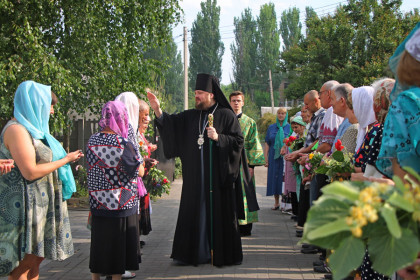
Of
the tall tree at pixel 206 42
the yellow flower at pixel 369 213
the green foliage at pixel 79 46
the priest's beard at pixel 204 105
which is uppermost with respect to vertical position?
the tall tree at pixel 206 42

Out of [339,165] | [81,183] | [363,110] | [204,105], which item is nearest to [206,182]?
[204,105]

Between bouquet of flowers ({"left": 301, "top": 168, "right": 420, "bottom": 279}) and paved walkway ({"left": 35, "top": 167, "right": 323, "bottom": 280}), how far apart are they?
4391 millimetres

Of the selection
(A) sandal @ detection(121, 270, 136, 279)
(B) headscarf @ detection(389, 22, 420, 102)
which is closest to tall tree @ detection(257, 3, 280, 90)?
(A) sandal @ detection(121, 270, 136, 279)

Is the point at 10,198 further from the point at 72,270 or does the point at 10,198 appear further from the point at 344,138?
the point at 344,138

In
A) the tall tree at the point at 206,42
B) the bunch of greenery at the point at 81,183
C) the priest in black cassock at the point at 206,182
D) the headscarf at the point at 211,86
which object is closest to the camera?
the priest in black cassock at the point at 206,182

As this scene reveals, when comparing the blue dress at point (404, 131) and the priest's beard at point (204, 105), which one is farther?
the priest's beard at point (204, 105)

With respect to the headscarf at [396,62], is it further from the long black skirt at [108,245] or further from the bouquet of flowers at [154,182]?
the bouquet of flowers at [154,182]

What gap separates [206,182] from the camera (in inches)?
247

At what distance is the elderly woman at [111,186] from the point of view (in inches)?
181

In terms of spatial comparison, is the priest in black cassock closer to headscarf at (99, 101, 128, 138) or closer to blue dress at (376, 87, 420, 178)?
headscarf at (99, 101, 128, 138)

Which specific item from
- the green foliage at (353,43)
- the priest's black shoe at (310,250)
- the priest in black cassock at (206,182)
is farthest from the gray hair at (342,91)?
the green foliage at (353,43)

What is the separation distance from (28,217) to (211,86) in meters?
3.12

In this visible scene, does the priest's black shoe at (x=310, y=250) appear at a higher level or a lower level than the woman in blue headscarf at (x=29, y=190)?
lower

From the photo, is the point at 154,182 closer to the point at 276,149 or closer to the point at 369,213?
the point at 276,149
